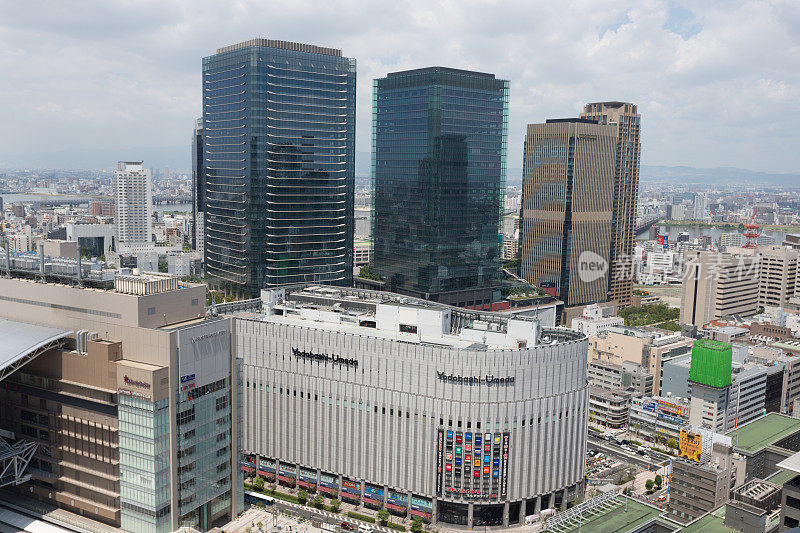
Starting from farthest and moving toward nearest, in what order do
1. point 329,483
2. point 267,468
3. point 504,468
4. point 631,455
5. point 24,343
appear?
1. point 631,455
2. point 267,468
3. point 329,483
4. point 504,468
5. point 24,343

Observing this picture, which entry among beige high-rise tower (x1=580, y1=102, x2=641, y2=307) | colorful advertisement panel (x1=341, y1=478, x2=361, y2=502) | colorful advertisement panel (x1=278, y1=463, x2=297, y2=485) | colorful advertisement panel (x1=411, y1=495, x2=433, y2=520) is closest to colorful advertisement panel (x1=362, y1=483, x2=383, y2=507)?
colorful advertisement panel (x1=341, y1=478, x2=361, y2=502)

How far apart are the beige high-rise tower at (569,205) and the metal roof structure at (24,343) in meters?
124

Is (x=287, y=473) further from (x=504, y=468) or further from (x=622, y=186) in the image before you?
(x=622, y=186)

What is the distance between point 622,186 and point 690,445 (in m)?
104

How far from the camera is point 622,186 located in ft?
589

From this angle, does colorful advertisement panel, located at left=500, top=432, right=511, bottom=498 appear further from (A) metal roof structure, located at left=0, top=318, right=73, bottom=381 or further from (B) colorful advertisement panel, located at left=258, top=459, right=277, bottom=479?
(A) metal roof structure, located at left=0, top=318, right=73, bottom=381

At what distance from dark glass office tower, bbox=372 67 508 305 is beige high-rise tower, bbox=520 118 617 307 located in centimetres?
2075

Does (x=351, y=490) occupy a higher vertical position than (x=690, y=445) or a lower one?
lower

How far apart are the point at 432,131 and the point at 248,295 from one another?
47.8 m

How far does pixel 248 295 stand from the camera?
12050 centimetres

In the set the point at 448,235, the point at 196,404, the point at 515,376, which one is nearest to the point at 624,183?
the point at 448,235

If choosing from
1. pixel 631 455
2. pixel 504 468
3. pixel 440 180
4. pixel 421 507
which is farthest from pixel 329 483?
pixel 440 180

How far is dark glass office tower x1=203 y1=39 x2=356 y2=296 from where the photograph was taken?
11825 centimetres

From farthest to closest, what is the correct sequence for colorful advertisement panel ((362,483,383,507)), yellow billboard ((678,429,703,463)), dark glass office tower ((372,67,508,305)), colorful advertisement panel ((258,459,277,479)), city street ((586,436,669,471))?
dark glass office tower ((372,67,508,305)) < city street ((586,436,669,471)) < yellow billboard ((678,429,703,463)) < colorful advertisement panel ((258,459,277,479)) < colorful advertisement panel ((362,483,383,507))
